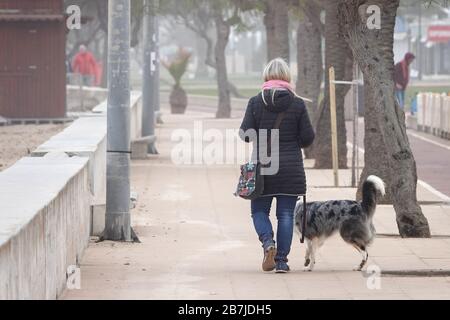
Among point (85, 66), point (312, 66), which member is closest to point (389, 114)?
point (312, 66)

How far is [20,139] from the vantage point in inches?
1048

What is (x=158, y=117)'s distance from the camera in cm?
3847

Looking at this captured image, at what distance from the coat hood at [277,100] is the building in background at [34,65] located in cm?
2011

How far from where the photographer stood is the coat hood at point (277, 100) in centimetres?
1143

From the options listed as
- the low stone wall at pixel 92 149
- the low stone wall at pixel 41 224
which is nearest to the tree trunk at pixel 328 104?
the low stone wall at pixel 92 149

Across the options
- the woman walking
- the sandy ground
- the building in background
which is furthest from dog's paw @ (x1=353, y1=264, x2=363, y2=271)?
the building in background

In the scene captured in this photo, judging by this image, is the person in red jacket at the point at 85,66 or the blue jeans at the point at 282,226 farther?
the person in red jacket at the point at 85,66

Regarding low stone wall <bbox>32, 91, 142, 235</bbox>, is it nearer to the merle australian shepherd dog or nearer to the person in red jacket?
the merle australian shepherd dog

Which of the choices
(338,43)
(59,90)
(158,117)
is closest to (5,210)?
(338,43)

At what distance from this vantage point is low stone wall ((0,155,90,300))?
25.1 feet

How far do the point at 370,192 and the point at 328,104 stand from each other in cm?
1065

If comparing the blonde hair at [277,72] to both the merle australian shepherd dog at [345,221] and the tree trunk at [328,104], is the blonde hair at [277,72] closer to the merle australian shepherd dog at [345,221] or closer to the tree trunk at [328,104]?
the merle australian shepherd dog at [345,221]

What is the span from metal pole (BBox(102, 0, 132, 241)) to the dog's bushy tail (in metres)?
3.29

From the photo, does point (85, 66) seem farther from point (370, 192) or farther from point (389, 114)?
point (370, 192)
